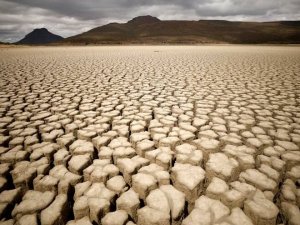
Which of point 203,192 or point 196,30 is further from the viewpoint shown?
point 196,30

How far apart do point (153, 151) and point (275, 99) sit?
2113 millimetres

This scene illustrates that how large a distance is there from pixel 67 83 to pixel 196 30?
55.1 metres

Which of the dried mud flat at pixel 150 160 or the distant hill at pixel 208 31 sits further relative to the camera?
the distant hill at pixel 208 31

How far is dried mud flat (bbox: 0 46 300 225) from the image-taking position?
1.05 m

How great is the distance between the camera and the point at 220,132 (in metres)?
1.86

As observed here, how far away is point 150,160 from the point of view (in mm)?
1470

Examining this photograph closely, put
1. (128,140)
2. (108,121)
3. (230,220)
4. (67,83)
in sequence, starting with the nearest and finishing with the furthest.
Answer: (230,220), (128,140), (108,121), (67,83)

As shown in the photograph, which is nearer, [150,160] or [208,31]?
[150,160]

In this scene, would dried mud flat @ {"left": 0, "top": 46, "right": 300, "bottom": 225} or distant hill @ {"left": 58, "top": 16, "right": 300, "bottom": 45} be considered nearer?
dried mud flat @ {"left": 0, "top": 46, "right": 300, "bottom": 225}

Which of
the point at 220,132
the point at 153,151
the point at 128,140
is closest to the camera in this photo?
the point at 153,151

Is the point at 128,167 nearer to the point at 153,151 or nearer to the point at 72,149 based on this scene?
the point at 153,151

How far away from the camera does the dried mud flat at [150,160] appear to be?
105cm

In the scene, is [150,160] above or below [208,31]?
above

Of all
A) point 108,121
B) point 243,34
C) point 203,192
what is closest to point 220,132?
point 203,192
